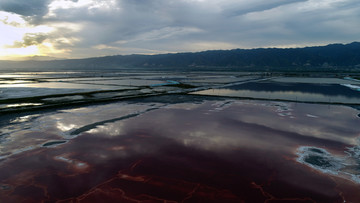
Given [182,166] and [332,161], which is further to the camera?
[332,161]

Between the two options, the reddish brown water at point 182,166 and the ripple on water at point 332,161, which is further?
the ripple on water at point 332,161

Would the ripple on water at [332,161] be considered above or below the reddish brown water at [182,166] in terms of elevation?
below

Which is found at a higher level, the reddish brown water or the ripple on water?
the reddish brown water

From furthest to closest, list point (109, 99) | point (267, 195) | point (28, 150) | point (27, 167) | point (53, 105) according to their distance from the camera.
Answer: point (109, 99) → point (53, 105) → point (28, 150) → point (27, 167) → point (267, 195)

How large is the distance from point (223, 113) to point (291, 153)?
12.9 m

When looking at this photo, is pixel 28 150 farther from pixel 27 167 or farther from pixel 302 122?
pixel 302 122

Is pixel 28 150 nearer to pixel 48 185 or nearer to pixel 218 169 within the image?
pixel 48 185

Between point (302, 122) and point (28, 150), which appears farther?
point (302, 122)

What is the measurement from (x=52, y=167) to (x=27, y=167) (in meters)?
1.47

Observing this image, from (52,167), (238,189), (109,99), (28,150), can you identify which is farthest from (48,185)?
(109,99)

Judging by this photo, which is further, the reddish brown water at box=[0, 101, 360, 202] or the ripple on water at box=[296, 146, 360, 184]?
the ripple on water at box=[296, 146, 360, 184]

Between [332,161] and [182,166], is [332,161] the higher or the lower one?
the lower one

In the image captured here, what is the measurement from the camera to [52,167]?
13.3 metres

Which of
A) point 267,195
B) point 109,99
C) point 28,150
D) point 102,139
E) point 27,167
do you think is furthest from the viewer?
point 109,99
